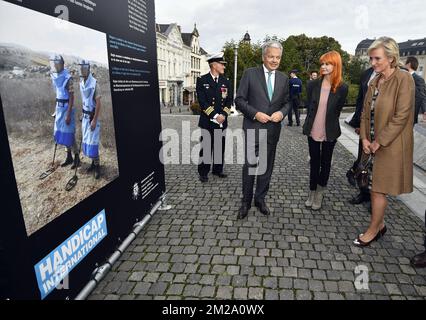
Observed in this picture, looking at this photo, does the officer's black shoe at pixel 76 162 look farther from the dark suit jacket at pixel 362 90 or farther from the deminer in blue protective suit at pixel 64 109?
the dark suit jacket at pixel 362 90

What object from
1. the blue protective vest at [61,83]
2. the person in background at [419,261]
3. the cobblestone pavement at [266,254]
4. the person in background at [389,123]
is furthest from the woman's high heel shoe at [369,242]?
the blue protective vest at [61,83]

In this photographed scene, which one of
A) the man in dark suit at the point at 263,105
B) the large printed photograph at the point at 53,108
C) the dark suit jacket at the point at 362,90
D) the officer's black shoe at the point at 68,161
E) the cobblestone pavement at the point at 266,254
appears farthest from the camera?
the dark suit jacket at the point at 362,90

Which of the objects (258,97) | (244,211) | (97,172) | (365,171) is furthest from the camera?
(244,211)

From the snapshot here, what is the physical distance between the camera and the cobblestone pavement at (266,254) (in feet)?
8.70

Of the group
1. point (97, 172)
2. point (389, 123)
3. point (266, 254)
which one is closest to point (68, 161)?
point (97, 172)

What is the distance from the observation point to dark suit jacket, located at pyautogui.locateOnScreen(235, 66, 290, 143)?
12.3ft

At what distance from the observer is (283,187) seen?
17.5 ft

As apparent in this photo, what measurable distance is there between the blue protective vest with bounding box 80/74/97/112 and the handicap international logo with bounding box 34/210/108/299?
968 mm

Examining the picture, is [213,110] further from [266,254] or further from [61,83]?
[61,83]

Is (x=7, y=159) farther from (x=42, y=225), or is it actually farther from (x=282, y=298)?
(x=282, y=298)

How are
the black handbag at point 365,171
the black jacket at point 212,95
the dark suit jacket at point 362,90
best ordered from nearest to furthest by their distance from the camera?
1. the black handbag at point 365,171
2. the dark suit jacket at point 362,90
3. the black jacket at point 212,95

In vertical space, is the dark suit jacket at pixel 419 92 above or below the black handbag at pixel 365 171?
above

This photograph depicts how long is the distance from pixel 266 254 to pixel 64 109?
241 centimetres

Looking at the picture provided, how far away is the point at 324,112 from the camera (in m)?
3.93
